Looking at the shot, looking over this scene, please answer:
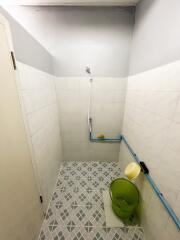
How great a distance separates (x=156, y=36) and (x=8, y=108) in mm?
1359

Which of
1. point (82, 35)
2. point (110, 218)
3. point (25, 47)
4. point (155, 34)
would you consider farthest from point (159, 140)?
point (82, 35)

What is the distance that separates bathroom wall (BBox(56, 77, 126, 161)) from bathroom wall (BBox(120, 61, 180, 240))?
489mm

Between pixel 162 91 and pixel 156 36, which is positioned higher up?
pixel 156 36

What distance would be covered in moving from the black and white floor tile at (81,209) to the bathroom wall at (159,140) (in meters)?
0.44

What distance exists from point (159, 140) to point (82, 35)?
164 cm

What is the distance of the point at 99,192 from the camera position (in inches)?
61.3

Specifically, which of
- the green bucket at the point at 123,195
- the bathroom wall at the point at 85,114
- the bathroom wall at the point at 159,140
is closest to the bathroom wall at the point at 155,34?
the bathroom wall at the point at 159,140

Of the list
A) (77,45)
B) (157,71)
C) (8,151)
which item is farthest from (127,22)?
(8,151)

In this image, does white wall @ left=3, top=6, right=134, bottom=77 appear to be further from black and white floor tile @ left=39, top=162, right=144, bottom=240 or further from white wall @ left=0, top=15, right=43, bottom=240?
black and white floor tile @ left=39, top=162, right=144, bottom=240

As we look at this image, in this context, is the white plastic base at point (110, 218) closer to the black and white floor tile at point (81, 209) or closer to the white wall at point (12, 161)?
the black and white floor tile at point (81, 209)

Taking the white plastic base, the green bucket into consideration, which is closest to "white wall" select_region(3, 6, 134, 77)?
the green bucket

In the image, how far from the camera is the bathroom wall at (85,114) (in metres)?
1.67

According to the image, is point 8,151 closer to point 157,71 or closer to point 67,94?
point 67,94

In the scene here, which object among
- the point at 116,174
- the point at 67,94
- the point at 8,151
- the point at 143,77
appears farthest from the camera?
the point at 116,174
